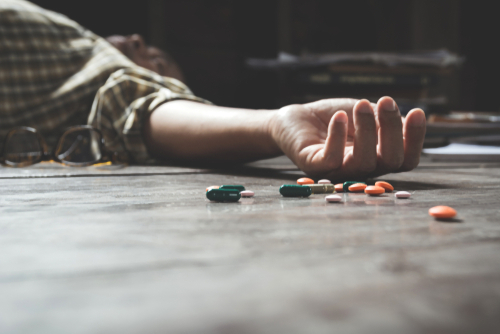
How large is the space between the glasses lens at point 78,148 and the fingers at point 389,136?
696 millimetres

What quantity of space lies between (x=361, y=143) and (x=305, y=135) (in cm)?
12

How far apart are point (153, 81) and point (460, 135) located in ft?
3.08

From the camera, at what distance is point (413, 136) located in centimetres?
66

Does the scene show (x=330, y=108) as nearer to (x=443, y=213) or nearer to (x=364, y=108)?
(x=364, y=108)

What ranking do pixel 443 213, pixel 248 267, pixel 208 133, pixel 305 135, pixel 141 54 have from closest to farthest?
1. pixel 248 267
2. pixel 443 213
3. pixel 305 135
4. pixel 208 133
5. pixel 141 54

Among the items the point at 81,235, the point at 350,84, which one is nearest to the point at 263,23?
the point at 350,84

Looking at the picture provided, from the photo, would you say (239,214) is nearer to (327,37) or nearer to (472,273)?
(472,273)

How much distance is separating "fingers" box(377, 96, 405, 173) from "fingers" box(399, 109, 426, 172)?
22 millimetres

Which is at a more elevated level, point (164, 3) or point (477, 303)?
point (164, 3)

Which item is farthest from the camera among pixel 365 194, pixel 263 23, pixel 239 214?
pixel 263 23

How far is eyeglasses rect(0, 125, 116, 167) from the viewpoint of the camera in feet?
3.41

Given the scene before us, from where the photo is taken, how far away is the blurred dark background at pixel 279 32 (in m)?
2.21

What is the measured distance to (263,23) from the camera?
7.88 feet

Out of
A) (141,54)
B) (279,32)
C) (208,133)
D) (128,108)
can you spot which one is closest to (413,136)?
(208,133)
